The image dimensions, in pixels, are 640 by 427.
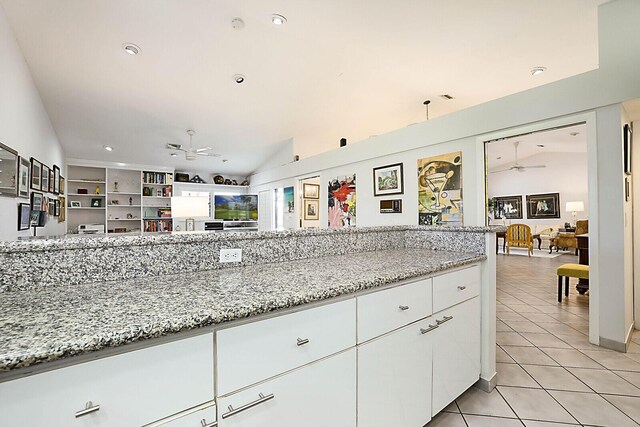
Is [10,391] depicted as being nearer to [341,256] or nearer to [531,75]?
[341,256]

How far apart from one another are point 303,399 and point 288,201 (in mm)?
6025

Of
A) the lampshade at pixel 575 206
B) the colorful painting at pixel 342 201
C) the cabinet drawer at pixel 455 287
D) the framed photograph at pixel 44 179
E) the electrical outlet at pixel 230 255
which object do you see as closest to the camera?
the electrical outlet at pixel 230 255

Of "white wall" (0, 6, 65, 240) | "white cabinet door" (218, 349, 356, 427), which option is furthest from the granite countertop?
"white wall" (0, 6, 65, 240)

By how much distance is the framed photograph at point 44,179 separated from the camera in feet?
11.8

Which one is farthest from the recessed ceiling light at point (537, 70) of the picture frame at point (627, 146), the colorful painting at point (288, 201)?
the colorful painting at point (288, 201)

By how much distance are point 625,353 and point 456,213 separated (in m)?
1.87

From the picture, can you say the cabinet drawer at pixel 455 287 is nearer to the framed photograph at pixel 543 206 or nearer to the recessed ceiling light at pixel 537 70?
the recessed ceiling light at pixel 537 70

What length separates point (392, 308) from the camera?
126 centimetres

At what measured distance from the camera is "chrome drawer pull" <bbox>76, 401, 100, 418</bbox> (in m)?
0.61

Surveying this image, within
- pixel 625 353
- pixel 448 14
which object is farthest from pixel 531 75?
pixel 625 353

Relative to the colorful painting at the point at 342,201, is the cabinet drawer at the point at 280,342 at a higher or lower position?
lower

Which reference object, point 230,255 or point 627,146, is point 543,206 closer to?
point 627,146

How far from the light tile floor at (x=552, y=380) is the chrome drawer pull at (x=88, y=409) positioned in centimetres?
163

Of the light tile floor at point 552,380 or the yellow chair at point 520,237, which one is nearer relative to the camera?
the light tile floor at point 552,380
